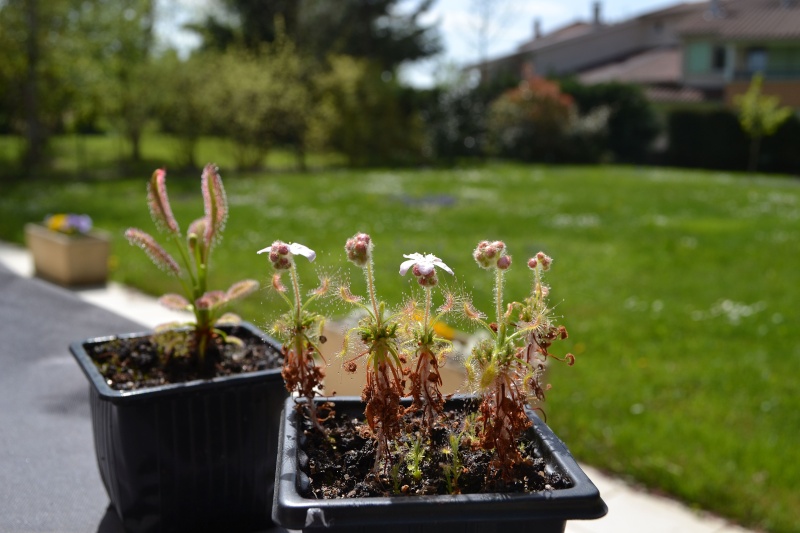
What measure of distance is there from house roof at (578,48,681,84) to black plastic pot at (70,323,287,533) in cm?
3093

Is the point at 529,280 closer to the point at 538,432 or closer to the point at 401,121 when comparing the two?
the point at 538,432

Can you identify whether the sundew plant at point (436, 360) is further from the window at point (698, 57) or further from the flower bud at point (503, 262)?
the window at point (698, 57)

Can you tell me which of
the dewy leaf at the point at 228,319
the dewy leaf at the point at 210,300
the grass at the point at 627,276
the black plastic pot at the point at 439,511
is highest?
the dewy leaf at the point at 210,300

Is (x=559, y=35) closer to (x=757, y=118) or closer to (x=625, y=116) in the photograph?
(x=625, y=116)

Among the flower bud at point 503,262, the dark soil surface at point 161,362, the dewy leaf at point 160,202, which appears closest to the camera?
the flower bud at point 503,262

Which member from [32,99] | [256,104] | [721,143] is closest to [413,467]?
[32,99]

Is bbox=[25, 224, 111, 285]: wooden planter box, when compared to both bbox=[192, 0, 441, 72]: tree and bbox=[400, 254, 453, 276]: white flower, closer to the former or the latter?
bbox=[400, 254, 453, 276]: white flower

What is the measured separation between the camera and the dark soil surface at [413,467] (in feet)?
4.38

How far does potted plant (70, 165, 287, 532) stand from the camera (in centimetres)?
181

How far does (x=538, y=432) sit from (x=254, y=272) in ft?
17.3

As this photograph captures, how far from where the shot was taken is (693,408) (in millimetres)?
4074

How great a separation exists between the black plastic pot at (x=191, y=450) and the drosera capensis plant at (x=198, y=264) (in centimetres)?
24

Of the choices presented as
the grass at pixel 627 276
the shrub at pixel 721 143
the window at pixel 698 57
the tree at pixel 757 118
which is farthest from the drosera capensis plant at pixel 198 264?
the window at pixel 698 57

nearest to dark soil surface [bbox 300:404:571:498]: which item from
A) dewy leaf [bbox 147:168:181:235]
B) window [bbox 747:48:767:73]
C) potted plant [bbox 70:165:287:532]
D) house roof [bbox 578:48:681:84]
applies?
potted plant [bbox 70:165:287:532]
